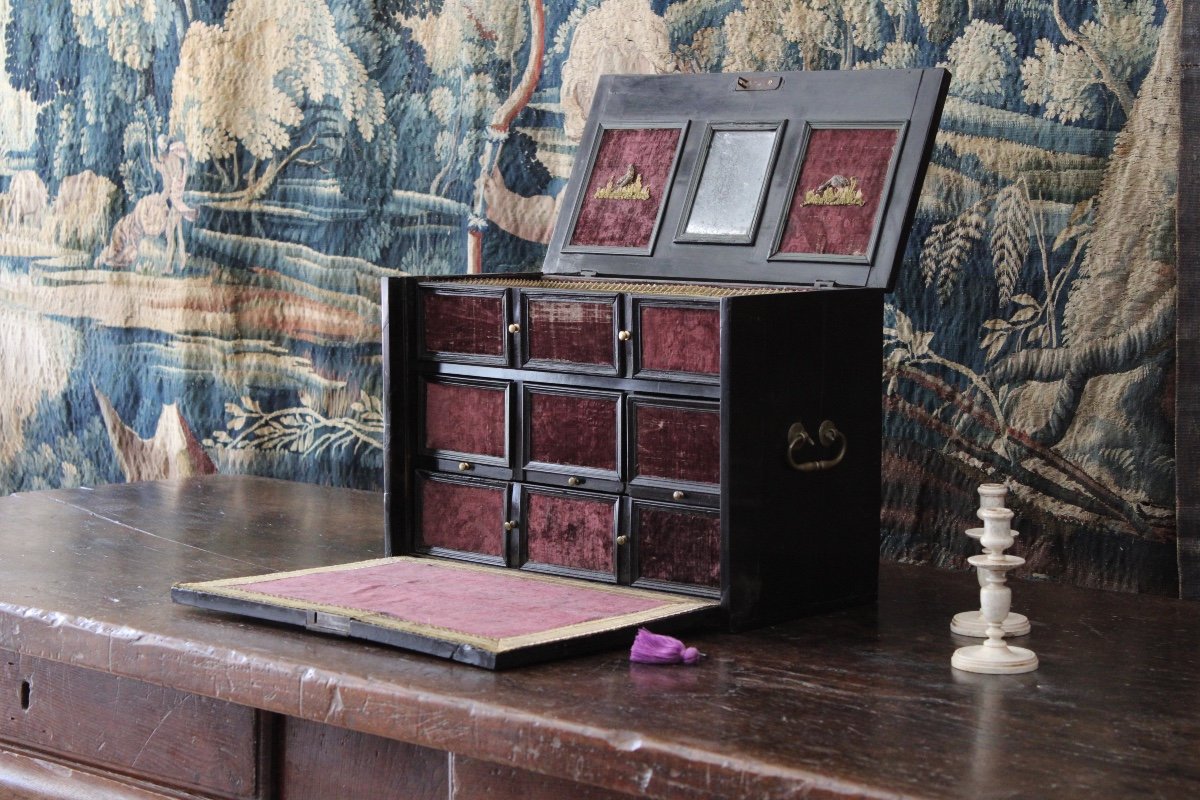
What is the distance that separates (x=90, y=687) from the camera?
1493mm

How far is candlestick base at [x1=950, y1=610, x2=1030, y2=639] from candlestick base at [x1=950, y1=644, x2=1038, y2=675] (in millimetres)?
92

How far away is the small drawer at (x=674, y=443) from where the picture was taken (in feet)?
4.76

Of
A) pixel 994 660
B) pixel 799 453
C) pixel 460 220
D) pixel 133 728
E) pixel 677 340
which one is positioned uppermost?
pixel 460 220

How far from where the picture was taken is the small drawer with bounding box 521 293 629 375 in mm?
1508

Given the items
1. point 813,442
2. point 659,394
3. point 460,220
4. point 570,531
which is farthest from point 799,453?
point 460,220

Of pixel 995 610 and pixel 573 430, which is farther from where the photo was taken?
pixel 573 430

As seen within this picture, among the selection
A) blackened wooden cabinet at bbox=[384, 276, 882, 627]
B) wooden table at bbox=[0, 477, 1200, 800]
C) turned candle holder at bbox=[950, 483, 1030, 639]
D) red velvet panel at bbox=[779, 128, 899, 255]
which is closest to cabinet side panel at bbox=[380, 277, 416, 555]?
blackened wooden cabinet at bbox=[384, 276, 882, 627]

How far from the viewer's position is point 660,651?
1.30 m

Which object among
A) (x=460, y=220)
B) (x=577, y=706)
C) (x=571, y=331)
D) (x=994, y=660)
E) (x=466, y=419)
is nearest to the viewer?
(x=577, y=706)

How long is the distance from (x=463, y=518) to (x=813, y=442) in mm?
385

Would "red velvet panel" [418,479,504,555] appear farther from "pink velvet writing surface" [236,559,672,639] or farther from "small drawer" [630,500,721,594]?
"small drawer" [630,500,721,594]

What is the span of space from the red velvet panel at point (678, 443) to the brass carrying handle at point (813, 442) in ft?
0.21

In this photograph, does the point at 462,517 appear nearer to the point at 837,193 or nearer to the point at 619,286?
the point at 619,286

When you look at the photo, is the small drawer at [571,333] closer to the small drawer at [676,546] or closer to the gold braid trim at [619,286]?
the gold braid trim at [619,286]
